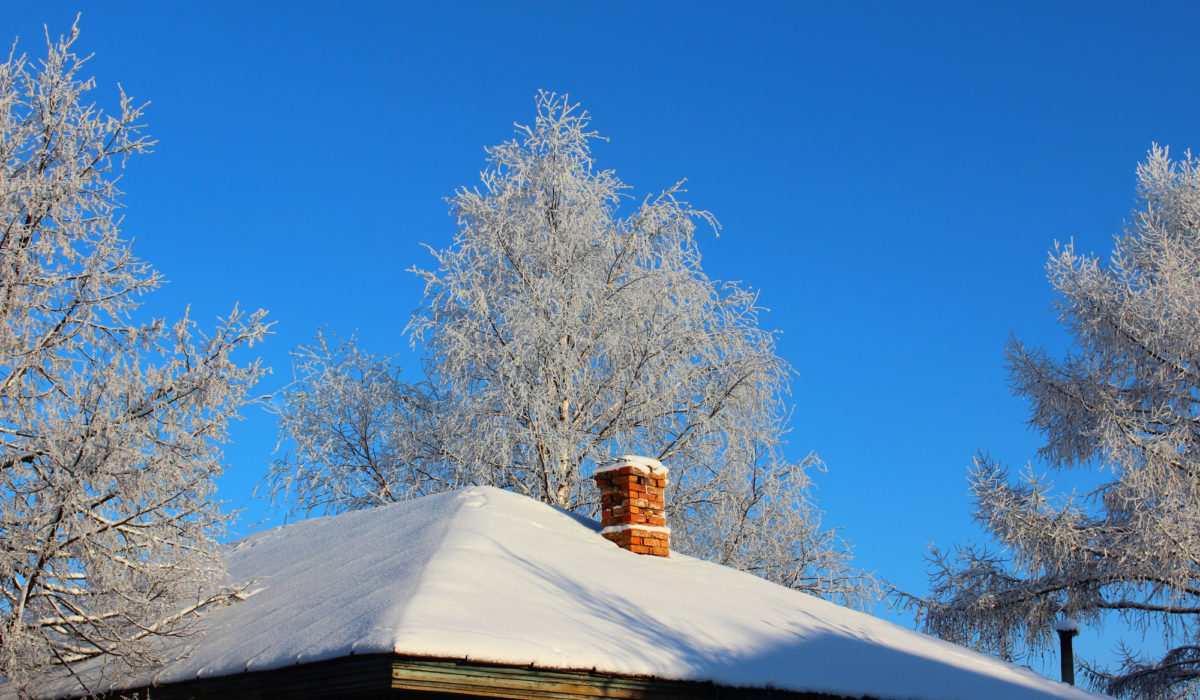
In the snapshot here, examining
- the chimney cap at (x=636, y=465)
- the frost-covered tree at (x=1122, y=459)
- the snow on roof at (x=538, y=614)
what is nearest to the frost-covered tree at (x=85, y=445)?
the snow on roof at (x=538, y=614)

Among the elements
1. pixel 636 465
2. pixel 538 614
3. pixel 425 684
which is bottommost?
pixel 425 684

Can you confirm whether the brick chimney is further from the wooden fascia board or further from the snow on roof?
the wooden fascia board

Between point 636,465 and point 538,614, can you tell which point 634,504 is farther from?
point 538,614

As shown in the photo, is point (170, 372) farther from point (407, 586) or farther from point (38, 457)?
point (407, 586)

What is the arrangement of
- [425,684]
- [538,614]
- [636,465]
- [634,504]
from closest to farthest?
[425,684] < [538,614] < [636,465] < [634,504]

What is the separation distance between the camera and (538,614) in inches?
240

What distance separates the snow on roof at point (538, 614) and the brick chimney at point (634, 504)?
8.9 inches

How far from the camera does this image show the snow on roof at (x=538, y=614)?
18.4 ft

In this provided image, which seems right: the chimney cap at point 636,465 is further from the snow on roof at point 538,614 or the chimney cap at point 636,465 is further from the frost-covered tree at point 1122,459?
the frost-covered tree at point 1122,459

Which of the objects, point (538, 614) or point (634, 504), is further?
point (634, 504)

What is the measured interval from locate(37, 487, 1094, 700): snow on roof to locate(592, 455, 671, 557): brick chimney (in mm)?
227

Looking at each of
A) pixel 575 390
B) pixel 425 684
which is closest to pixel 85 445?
pixel 425 684

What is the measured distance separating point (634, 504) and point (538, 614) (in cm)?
342

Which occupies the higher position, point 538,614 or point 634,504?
point 634,504
